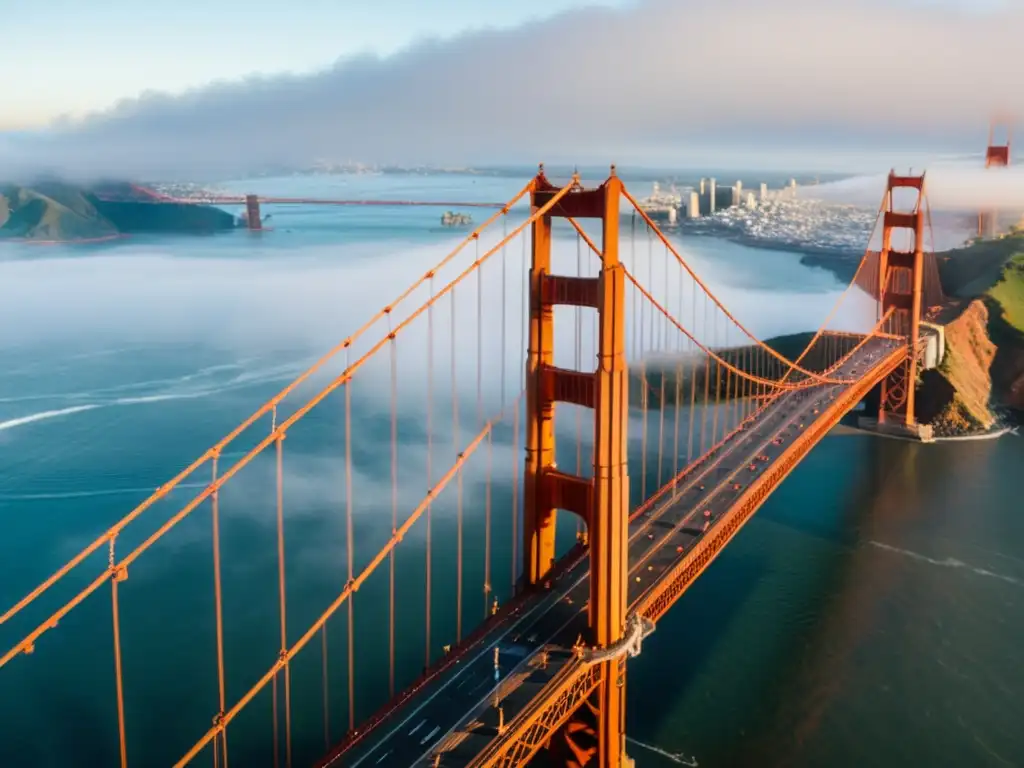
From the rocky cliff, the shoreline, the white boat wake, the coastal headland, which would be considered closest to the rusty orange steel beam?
the white boat wake

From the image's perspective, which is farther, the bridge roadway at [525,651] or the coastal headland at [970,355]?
the coastal headland at [970,355]

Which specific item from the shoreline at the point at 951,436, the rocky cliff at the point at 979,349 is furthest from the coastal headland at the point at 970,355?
the shoreline at the point at 951,436

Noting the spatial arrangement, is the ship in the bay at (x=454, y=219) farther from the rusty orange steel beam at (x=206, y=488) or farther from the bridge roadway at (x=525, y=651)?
the rusty orange steel beam at (x=206, y=488)

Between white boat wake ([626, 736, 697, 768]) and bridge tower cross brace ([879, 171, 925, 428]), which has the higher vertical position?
bridge tower cross brace ([879, 171, 925, 428])

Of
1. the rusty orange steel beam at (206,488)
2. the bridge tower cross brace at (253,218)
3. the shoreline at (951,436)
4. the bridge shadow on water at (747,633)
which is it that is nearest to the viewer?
the rusty orange steel beam at (206,488)

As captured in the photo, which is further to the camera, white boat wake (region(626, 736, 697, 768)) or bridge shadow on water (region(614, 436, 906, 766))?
bridge shadow on water (region(614, 436, 906, 766))

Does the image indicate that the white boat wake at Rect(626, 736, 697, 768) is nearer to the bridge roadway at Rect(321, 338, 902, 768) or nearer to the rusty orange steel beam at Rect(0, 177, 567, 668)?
the bridge roadway at Rect(321, 338, 902, 768)

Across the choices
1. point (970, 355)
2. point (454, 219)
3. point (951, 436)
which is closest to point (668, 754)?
point (951, 436)

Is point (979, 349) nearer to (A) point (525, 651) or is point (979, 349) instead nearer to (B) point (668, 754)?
(B) point (668, 754)
